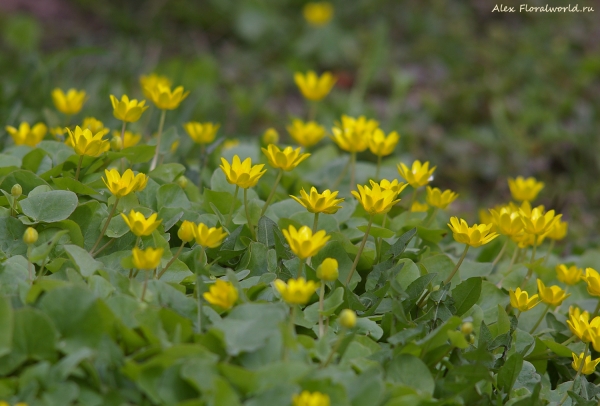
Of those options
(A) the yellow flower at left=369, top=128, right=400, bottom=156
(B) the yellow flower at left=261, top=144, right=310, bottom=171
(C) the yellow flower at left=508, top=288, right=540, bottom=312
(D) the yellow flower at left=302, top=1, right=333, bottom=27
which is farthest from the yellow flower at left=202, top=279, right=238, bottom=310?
(D) the yellow flower at left=302, top=1, right=333, bottom=27

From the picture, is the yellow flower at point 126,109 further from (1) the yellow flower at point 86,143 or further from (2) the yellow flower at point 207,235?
(2) the yellow flower at point 207,235

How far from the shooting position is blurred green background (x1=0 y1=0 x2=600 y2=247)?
371cm

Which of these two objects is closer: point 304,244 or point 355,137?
point 304,244

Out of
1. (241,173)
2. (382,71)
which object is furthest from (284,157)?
(382,71)

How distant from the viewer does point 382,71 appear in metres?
4.66

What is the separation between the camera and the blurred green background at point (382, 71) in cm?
371

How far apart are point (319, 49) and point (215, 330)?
3.72 m

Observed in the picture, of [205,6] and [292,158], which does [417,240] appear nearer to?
[292,158]

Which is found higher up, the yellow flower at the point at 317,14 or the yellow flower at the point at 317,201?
the yellow flower at the point at 317,201

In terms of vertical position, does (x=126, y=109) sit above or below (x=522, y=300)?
above

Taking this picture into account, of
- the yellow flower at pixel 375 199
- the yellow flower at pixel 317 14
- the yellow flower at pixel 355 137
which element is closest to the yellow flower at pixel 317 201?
the yellow flower at pixel 375 199

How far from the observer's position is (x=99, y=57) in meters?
4.20

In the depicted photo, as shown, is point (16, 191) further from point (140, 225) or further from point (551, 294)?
point (551, 294)

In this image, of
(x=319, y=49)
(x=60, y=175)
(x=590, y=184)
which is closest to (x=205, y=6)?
(x=319, y=49)
